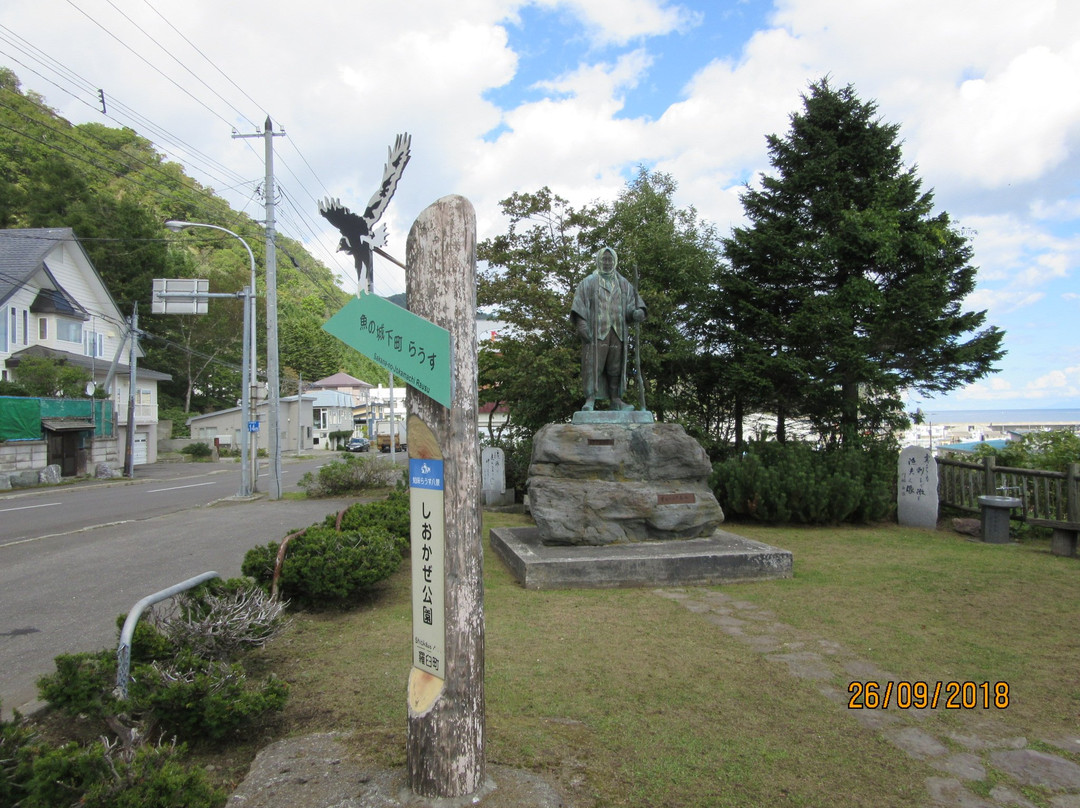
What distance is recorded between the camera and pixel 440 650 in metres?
2.80

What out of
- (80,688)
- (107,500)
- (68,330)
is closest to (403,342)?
(80,688)

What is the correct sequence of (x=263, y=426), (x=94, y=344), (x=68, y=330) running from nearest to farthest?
(x=68, y=330) < (x=94, y=344) < (x=263, y=426)

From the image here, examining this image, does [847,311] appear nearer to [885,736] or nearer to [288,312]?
[885,736]

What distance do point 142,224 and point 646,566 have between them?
47.7 metres

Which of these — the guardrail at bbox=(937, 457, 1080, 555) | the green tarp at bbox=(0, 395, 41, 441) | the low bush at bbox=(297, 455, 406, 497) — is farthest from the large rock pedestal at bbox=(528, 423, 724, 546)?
the green tarp at bbox=(0, 395, 41, 441)

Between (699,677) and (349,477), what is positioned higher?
(349,477)

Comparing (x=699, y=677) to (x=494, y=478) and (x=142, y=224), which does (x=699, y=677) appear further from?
(x=142, y=224)

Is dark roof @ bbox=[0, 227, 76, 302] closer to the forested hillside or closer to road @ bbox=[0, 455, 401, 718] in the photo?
the forested hillside

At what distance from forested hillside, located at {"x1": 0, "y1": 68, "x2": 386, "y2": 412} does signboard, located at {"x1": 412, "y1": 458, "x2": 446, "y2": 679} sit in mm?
27915

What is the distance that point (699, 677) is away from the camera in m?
4.25

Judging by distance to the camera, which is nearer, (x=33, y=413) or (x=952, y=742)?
(x=952, y=742)

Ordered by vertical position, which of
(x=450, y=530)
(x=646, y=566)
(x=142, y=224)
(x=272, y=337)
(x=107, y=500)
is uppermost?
(x=142, y=224)

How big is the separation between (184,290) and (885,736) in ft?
63.2
